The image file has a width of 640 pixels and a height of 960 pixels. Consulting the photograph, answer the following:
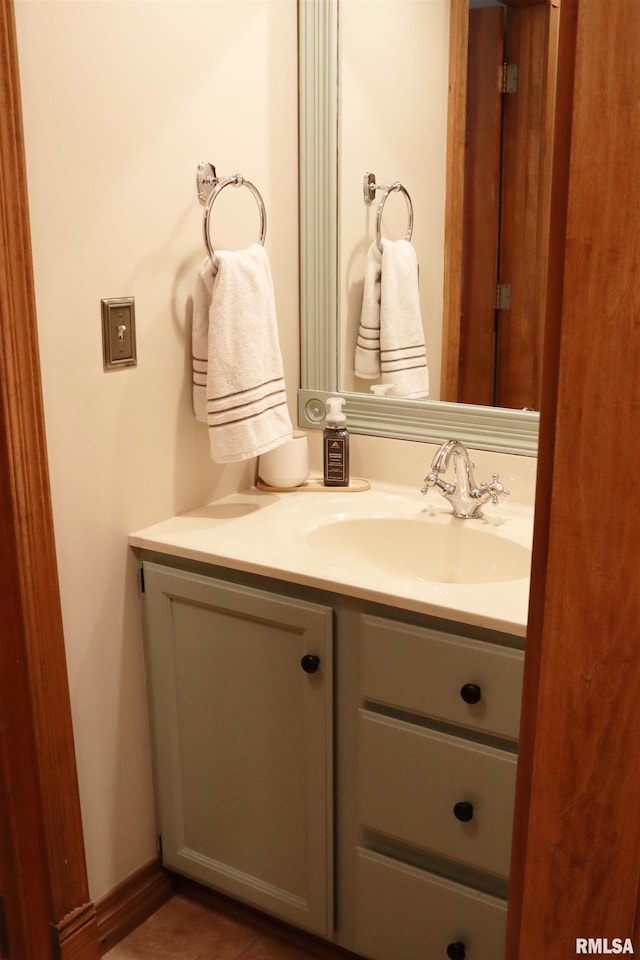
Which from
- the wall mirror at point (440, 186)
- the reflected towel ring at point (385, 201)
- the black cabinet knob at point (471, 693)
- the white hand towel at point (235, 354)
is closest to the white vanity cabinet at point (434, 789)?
the black cabinet knob at point (471, 693)

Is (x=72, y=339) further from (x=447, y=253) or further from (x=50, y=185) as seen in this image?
(x=447, y=253)

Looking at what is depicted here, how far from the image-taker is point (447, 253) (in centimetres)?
182

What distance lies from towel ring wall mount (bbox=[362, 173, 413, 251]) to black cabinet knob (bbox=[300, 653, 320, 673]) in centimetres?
86

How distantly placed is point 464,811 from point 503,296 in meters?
0.93

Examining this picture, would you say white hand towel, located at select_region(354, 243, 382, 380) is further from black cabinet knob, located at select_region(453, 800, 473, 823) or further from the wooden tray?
black cabinet knob, located at select_region(453, 800, 473, 823)

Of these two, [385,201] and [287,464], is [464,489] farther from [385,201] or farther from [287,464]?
[385,201]

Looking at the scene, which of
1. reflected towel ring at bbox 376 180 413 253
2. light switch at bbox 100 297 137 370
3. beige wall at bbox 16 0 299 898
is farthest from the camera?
reflected towel ring at bbox 376 180 413 253

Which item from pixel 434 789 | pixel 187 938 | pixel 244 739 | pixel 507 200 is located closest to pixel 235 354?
→ pixel 507 200

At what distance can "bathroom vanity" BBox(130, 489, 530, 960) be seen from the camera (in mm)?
1409

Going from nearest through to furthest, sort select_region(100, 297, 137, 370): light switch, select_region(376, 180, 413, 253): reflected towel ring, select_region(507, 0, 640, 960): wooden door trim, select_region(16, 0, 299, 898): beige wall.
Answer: select_region(507, 0, 640, 960): wooden door trim
select_region(16, 0, 299, 898): beige wall
select_region(100, 297, 137, 370): light switch
select_region(376, 180, 413, 253): reflected towel ring

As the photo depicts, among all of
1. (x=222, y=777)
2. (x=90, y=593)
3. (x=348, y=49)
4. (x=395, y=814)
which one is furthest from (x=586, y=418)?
(x=348, y=49)

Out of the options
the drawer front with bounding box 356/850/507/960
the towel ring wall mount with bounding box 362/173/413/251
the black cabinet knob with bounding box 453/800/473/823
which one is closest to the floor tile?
the drawer front with bounding box 356/850/507/960

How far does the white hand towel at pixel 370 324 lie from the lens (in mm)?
1917

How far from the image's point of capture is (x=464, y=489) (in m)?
1.74
